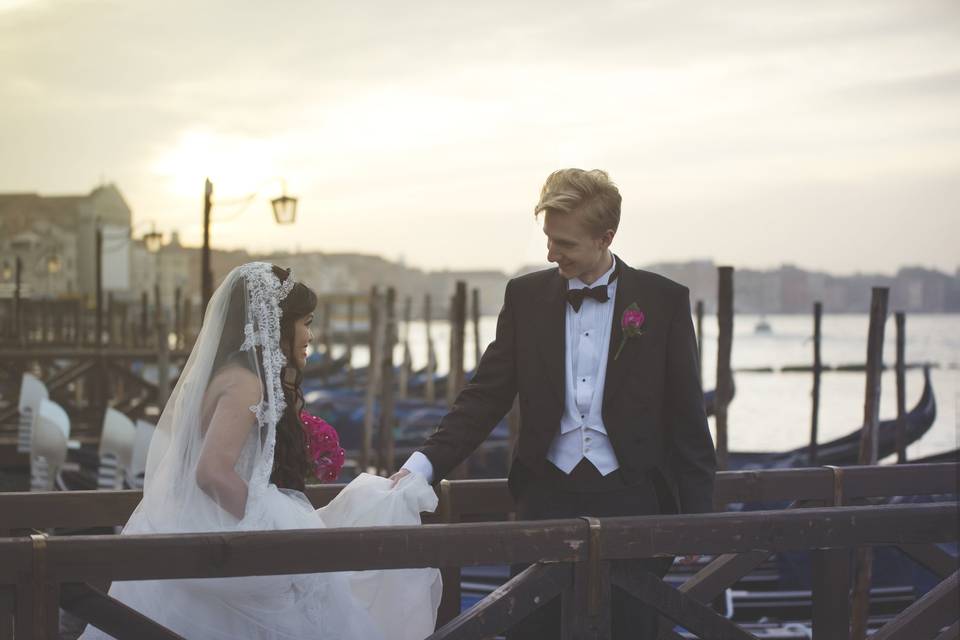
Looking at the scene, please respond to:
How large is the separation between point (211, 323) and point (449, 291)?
125001 mm

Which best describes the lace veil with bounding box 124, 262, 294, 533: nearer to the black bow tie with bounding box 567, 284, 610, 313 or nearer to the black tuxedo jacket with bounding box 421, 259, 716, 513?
the black tuxedo jacket with bounding box 421, 259, 716, 513

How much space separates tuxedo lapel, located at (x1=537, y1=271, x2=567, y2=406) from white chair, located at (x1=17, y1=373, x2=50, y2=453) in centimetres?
777

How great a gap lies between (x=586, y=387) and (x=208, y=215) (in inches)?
318

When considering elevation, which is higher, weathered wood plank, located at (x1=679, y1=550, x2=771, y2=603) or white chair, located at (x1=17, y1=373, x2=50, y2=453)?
weathered wood plank, located at (x1=679, y1=550, x2=771, y2=603)

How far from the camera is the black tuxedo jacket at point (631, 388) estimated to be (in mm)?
2465

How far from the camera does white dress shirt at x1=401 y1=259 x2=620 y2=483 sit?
2475mm

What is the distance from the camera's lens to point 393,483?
8.30ft

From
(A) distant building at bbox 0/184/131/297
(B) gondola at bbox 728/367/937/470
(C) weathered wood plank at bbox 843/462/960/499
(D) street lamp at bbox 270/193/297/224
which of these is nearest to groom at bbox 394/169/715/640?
(C) weathered wood plank at bbox 843/462/960/499

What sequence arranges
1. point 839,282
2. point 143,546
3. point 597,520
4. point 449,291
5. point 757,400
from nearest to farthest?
1. point 143,546
2. point 597,520
3. point 757,400
4. point 839,282
5. point 449,291

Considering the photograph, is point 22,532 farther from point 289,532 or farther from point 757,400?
point 757,400

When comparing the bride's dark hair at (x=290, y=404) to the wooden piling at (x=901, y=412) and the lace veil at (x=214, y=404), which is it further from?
the wooden piling at (x=901, y=412)

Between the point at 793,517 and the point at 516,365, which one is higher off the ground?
the point at 516,365

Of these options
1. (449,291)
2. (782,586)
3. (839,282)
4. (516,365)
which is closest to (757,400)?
(782,586)

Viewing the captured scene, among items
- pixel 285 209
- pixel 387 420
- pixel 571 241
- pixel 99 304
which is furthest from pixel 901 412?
pixel 99 304
